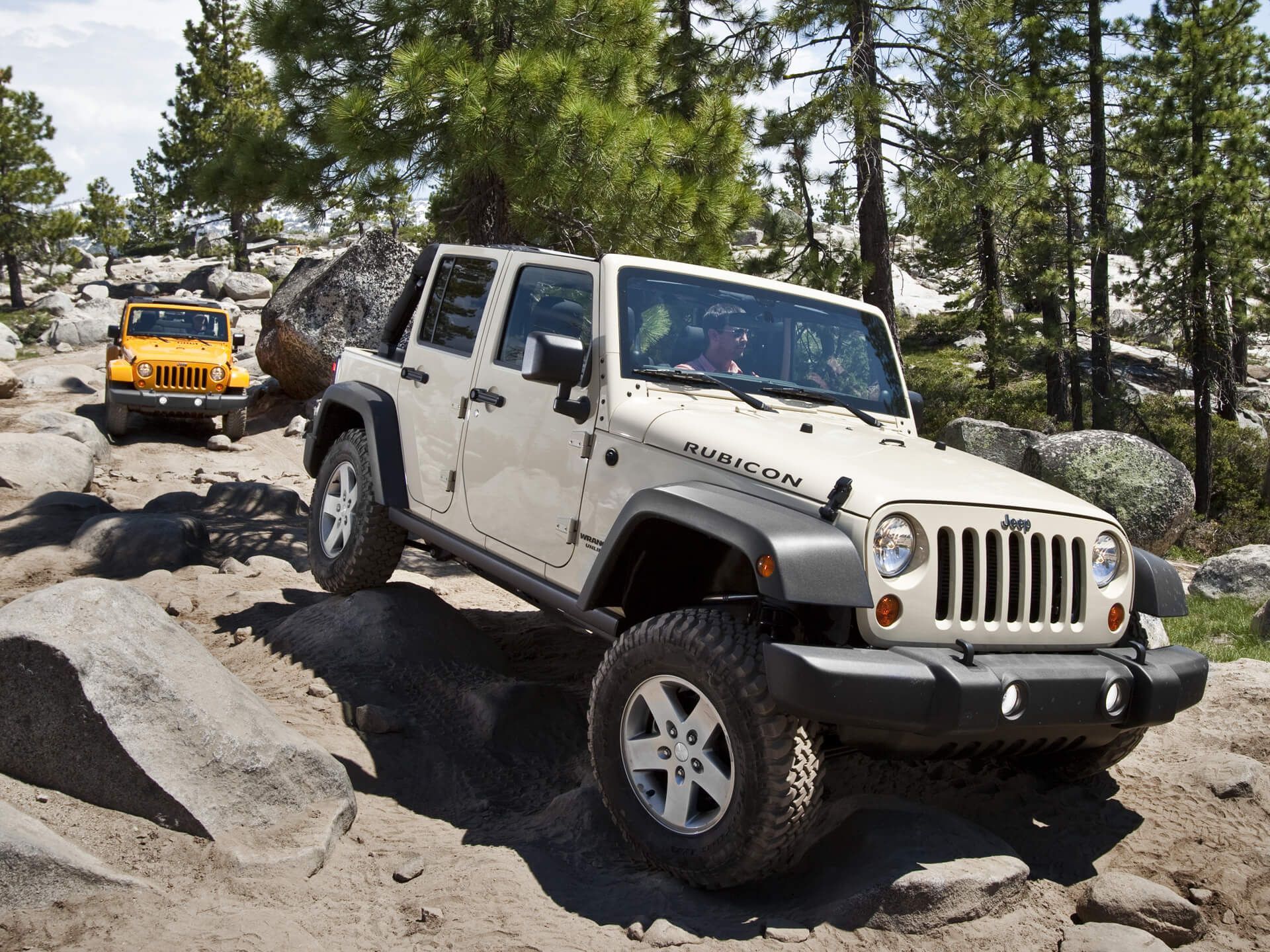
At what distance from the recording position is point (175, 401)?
14.8 meters

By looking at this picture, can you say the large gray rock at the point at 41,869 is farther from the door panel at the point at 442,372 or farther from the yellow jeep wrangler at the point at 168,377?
the yellow jeep wrangler at the point at 168,377

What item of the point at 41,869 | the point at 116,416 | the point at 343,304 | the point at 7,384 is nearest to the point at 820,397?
the point at 41,869

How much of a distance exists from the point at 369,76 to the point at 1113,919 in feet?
28.8

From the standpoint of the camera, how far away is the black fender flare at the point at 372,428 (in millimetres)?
5598

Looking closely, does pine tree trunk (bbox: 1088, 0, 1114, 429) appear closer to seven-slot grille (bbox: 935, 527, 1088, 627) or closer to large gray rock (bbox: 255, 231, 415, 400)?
large gray rock (bbox: 255, 231, 415, 400)

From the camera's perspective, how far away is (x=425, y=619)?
564 centimetres

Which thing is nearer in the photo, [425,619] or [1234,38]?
[425,619]

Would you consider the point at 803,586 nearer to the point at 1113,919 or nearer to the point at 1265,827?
the point at 1113,919

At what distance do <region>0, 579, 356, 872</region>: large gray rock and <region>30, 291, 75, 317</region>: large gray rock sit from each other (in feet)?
118

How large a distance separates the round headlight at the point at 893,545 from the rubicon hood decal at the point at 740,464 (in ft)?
1.06

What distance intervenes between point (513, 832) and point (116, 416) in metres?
13.0

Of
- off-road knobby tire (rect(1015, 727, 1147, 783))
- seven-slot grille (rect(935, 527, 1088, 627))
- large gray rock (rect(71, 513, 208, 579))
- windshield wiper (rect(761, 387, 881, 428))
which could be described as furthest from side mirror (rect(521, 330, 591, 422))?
large gray rock (rect(71, 513, 208, 579))

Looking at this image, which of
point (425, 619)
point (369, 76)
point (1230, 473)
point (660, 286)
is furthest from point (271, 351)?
point (1230, 473)

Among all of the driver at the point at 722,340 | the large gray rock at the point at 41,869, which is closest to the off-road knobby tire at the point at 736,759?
the driver at the point at 722,340
